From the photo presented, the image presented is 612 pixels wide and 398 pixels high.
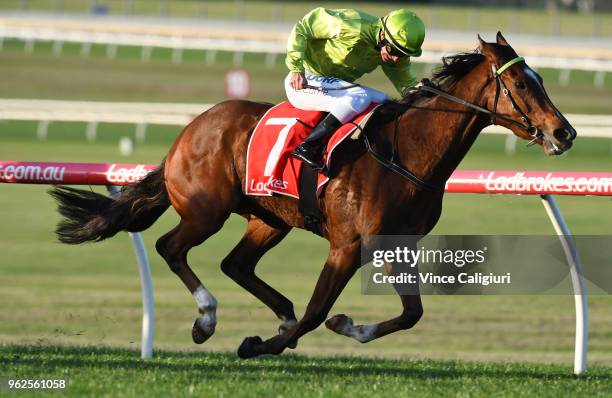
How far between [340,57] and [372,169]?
2.46ft

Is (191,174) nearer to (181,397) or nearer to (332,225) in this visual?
(332,225)

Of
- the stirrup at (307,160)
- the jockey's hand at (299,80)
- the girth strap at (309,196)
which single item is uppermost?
the jockey's hand at (299,80)

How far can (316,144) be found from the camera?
18.2 ft

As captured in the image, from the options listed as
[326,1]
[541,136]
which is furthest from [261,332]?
[326,1]

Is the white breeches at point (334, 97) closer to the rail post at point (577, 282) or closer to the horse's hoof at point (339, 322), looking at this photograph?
the horse's hoof at point (339, 322)

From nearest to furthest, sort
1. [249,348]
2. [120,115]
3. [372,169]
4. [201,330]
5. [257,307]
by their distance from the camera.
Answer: [372,169]
[249,348]
[201,330]
[257,307]
[120,115]

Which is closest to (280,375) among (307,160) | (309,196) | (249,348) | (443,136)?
(249,348)

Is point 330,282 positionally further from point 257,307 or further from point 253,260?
point 257,307

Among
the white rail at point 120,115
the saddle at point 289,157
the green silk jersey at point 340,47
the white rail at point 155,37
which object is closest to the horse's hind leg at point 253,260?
the saddle at point 289,157

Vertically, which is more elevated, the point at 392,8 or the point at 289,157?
the point at 392,8

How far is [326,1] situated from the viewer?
53500mm

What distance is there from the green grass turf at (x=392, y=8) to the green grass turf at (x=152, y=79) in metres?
11.1

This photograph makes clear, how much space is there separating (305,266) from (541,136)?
6.02 m

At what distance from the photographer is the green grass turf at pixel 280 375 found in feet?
15.7
